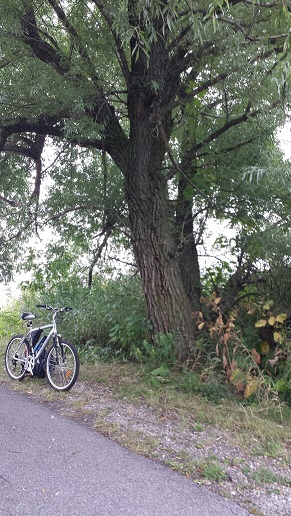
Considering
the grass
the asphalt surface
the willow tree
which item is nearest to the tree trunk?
the willow tree

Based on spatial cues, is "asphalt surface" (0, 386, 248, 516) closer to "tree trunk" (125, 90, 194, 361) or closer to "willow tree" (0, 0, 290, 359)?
"tree trunk" (125, 90, 194, 361)

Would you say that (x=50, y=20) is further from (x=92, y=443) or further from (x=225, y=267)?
(x=92, y=443)

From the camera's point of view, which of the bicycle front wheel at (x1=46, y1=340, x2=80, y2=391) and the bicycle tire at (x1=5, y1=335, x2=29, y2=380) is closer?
the bicycle front wheel at (x1=46, y1=340, x2=80, y2=391)

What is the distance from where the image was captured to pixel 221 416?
5949 millimetres

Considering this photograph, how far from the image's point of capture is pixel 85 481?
4.06 metres

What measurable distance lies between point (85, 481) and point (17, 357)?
3.85m

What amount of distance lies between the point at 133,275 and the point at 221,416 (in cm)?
413

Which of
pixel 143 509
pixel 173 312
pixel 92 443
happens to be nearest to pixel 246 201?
pixel 173 312

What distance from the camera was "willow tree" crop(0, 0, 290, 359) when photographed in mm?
6973

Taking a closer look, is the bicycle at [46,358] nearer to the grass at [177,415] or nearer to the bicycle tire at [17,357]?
the bicycle tire at [17,357]

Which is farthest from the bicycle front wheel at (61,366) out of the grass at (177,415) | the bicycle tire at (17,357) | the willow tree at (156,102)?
the willow tree at (156,102)

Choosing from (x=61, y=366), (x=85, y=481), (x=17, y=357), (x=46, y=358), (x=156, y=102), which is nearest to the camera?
(x=85, y=481)

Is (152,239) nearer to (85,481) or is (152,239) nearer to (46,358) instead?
(46,358)

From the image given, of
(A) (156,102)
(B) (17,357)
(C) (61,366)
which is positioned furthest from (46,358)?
(A) (156,102)
